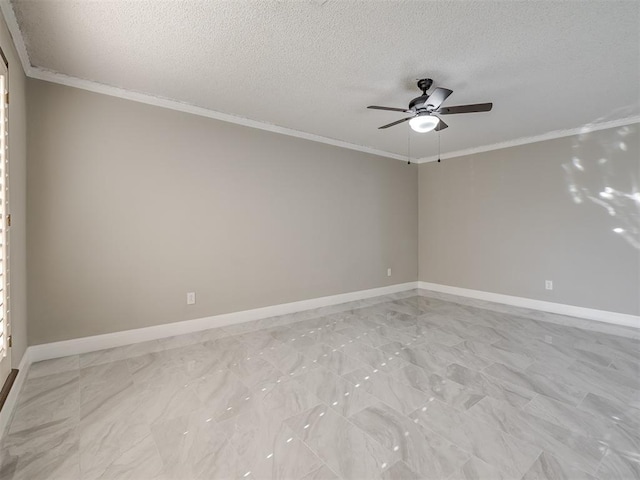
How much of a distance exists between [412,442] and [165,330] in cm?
256

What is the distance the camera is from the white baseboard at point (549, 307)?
3.54m

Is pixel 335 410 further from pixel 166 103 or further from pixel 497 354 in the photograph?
pixel 166 103

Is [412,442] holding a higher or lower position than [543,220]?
lower

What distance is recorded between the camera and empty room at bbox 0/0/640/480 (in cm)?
164

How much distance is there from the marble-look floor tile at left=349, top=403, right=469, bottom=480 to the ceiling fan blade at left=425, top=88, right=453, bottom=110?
2353 mm

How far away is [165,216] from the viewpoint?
121 inches

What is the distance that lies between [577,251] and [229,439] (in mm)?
4580

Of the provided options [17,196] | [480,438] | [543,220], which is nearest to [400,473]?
[480,438]

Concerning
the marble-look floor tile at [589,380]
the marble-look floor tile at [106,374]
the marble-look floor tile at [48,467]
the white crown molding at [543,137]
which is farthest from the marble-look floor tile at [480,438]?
the white crown molding at [543,137]

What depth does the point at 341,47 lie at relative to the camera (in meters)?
2.20

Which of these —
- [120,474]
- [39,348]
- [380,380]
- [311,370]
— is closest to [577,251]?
[380,380]

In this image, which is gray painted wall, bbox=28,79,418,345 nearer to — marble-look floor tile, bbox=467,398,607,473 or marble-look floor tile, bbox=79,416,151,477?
marble-look floor tile, bbox=79,416,151,477

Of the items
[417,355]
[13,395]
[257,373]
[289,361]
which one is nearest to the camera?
[13,395]

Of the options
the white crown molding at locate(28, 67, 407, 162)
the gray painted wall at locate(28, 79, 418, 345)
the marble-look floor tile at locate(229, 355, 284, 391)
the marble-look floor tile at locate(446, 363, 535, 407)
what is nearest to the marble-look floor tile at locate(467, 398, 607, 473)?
the marble-look floor tile at locate(446, 363, 535, 407)
